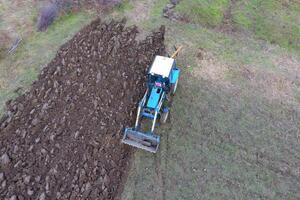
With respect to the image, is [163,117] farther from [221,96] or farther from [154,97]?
[221,96]

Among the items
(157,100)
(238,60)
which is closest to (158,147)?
(157,100)

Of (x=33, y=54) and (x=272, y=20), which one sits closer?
(x=33, y=54)

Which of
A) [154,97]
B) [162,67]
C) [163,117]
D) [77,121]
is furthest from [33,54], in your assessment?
[163,117]

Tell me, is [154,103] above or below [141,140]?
above

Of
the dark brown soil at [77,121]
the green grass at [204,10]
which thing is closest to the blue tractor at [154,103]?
the dark brown soil at [77,121]

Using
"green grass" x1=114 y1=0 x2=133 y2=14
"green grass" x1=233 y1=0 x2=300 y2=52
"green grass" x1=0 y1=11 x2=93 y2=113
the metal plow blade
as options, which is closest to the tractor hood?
the metal plow blade

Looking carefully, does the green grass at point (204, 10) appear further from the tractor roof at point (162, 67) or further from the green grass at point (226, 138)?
the tractor roof at point (162, 67)
